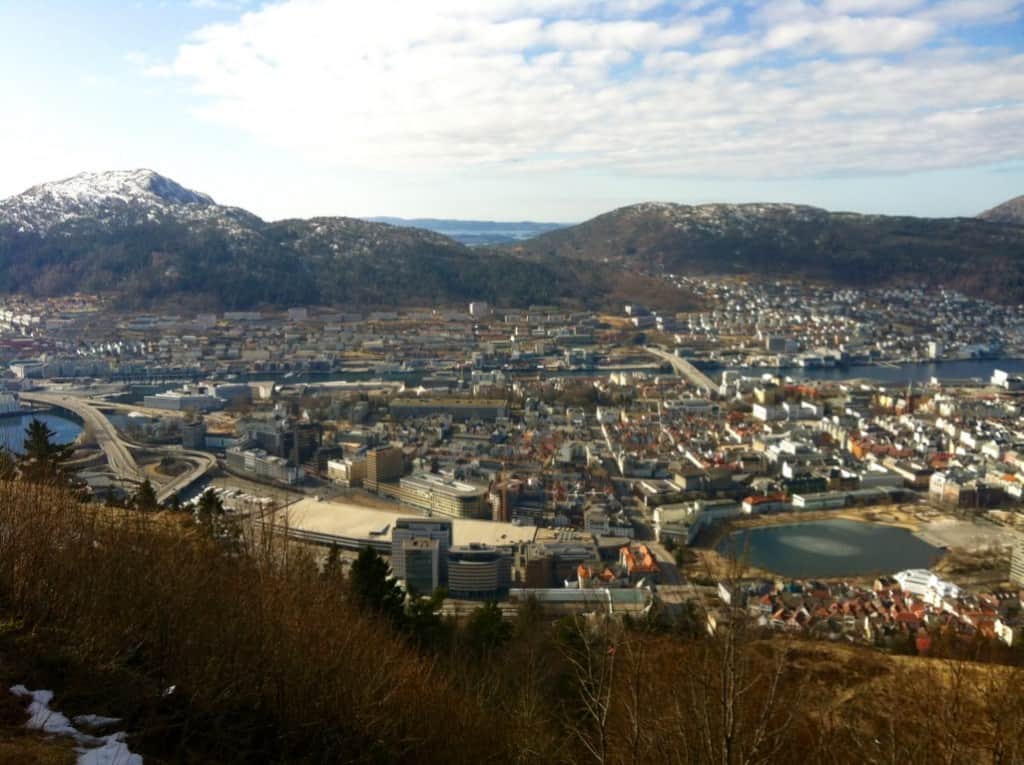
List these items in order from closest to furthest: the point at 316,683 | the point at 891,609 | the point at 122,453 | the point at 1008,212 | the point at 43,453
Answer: the point at 316,683, the point at 43,453, the point at 891,609, the point at 122,453, the point at 1008,212

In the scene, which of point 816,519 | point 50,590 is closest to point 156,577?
point 50,590

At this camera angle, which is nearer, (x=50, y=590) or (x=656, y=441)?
(x=50, y=590)

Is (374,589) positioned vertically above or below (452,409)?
above

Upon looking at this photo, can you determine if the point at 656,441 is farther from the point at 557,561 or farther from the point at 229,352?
the point at 229,352

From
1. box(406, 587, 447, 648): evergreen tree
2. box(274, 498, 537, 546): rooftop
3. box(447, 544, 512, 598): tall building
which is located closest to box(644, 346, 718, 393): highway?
box(274, 498, 537, 546): rooftop

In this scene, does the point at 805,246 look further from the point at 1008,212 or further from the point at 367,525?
the point at 367,525

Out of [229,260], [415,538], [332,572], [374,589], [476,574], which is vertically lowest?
[476,574]

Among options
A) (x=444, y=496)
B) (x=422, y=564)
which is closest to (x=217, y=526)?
(x=422, y=564)
